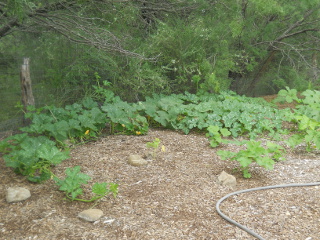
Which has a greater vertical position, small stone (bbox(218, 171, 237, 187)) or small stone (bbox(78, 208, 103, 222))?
small stone (bbox(78, 208, 103, 222))

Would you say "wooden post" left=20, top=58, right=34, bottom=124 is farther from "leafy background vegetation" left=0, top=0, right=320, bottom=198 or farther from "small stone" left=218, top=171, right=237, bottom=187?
"small stone" left=218, top=171, right=237, bottom=187

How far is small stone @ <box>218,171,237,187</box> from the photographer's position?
3.35 metres

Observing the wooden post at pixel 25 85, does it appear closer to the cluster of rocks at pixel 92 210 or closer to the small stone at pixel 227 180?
the cluster of rocks at pixel 92 210

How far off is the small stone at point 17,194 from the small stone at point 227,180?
1803 mm

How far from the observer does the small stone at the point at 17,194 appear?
2961 mm

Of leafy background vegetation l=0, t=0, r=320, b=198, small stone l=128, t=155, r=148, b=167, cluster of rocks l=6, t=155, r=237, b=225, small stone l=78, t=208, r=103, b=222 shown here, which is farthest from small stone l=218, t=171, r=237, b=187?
small stone l=78, t=208, r=103, b=222

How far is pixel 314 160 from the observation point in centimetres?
409

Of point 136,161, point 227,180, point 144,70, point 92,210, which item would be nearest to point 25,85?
point 144,70

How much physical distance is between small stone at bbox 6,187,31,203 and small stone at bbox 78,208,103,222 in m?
0.61

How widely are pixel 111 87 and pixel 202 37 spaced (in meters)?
2.02

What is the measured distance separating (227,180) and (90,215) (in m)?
1.38

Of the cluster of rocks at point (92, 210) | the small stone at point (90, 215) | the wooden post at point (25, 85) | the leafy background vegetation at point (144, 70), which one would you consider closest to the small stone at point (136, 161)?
the cluster of rocks at point (92, 210)

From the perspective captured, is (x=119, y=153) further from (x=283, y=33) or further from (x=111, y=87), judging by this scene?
(x=283, y=33)

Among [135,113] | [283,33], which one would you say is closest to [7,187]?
[135,113]
